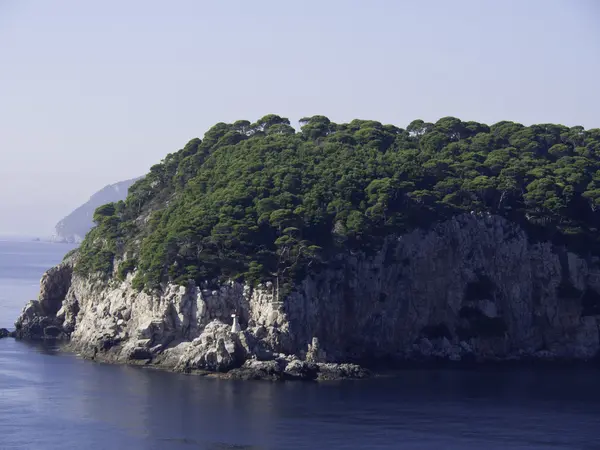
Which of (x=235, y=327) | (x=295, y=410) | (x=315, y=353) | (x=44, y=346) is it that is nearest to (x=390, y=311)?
(x=315, y=353)

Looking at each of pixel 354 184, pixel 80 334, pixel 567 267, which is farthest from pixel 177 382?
pixel 567 267

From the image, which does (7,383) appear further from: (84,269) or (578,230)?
(578,230)

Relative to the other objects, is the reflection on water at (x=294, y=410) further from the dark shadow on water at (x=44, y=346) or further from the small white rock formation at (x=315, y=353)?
the dark shadow on water at (x=44, y=346)

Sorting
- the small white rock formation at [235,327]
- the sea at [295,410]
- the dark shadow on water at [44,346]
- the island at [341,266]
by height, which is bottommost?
the sea at [295,410]

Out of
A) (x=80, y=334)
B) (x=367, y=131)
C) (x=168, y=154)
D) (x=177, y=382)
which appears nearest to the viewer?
(x=177, y=382)

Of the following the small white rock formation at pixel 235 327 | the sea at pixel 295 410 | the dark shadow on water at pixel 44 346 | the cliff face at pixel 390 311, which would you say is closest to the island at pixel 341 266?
the cliff face at pixel 390 311

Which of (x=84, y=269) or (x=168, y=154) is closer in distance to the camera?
(x=84, y=269)

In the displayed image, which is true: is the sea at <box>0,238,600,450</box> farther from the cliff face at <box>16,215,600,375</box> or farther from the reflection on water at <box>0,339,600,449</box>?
the cliff face at <box>16,215,600,375</box>
